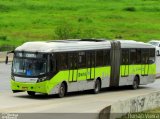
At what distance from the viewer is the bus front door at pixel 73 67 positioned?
3150 cm

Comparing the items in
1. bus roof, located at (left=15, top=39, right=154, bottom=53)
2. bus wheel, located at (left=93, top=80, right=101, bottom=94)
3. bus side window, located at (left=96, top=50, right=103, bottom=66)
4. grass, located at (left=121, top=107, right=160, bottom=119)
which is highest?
bus roof, located at (left=15, top=39, right=154, bottom=53)

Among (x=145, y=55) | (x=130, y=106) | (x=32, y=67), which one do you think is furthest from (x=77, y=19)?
(x=130, y=106)

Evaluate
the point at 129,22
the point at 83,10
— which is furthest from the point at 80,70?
the point at 83,10

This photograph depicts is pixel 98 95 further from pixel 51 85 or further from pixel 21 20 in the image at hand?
pixel 21 20

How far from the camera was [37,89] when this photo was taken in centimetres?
2944

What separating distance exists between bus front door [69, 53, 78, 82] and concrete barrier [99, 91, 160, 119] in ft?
23.0

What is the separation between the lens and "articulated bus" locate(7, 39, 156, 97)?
1173 inches

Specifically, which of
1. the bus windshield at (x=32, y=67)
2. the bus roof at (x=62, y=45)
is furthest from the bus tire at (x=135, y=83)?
the bus windshield at (x=32, y=67)

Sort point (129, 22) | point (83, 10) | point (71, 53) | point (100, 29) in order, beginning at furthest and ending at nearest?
1. point (83, 10)
2. point (129, 22)
3. point (100, 29)
4. point (71, 53)

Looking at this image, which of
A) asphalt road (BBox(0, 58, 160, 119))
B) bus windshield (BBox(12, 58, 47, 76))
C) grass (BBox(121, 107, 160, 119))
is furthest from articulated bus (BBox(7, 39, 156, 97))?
grass (BBox(121, 107, 160, 119))

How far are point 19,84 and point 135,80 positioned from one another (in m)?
9.78

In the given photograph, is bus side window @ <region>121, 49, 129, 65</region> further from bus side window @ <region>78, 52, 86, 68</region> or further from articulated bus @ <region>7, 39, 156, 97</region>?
bus side window @ <region>78, 52, 86, 68</region>

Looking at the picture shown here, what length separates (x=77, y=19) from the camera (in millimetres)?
98875

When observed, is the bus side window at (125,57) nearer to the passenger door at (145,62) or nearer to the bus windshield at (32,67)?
the passenger door at (145,62)
